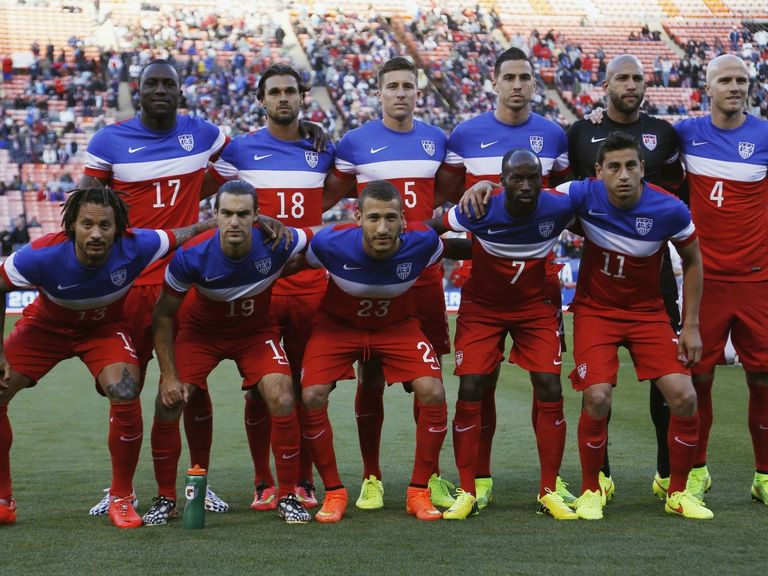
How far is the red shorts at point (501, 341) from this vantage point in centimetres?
616

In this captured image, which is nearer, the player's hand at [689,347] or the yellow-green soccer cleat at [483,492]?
the player's hand at [689,347]

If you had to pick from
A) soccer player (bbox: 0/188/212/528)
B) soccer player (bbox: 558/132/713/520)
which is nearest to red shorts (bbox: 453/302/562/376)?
soccer player (bbox: 558/132/713/520)

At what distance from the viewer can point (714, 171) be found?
6.49 meters

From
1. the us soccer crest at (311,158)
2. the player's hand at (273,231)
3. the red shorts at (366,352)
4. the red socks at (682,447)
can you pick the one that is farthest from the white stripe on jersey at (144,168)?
the red socks at (682,447)

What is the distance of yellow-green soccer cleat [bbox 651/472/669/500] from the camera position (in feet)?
21.4

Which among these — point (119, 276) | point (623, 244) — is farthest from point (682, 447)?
point (119, 276)

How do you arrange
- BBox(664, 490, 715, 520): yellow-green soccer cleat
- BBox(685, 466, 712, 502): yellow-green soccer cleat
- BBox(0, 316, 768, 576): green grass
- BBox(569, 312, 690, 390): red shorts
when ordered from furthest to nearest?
BBox(685, 466, 712, 502): yellow-green soccer cleat, BBox(569, 312, 690, 390): red shorts, BBox(664, 490, 715, 520): yellow-green soccer cleat, BBox(0, 316, 768, 576): green grass

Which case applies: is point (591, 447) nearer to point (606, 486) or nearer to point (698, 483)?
point (606, 486)

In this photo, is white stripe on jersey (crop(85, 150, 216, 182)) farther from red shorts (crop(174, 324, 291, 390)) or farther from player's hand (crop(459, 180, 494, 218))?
player's hand (crop(459, 180, 494, 218))

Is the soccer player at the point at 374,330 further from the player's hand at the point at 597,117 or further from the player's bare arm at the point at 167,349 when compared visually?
the player's hand at the point at 597,117

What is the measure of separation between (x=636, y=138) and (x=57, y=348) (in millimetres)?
3748

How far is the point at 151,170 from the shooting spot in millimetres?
6512

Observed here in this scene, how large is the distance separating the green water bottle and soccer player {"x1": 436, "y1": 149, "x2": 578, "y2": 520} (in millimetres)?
1362

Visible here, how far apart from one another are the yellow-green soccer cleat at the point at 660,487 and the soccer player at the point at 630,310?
413mm
